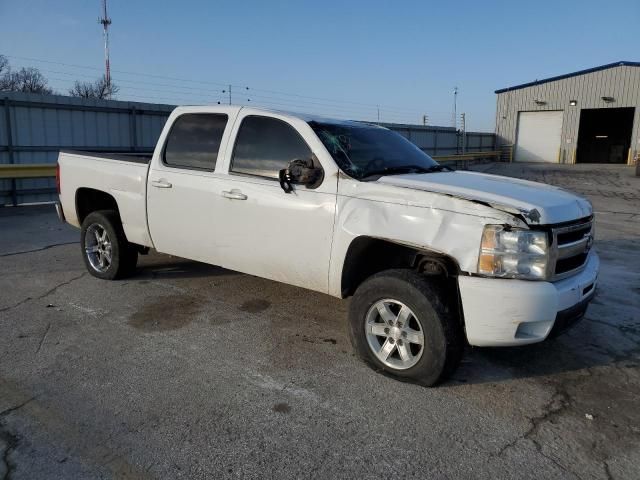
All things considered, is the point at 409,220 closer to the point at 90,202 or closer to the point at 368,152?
the point at 368,152

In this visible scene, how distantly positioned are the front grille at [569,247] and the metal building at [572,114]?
32958 mm

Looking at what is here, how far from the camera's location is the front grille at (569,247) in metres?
3.38

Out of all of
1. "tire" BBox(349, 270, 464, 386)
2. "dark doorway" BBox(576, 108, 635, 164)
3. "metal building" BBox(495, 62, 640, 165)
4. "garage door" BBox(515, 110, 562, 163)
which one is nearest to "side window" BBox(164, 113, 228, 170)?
"tire" BBox(349, 270, 464, 386)

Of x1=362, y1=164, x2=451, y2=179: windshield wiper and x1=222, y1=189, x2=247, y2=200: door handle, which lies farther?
x1=222, y1=189, x2=247, y2=200: door handle

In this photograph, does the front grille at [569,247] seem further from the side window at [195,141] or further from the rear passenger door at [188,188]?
the side window at [195,141]

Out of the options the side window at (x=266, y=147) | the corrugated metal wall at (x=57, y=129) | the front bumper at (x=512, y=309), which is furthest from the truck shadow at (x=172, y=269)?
the corrugated metal wall at (x=57, y=129)

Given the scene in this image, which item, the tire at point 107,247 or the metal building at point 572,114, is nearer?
the tire at point 107,247

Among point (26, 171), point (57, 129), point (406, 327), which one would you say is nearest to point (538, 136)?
point (57, 129)

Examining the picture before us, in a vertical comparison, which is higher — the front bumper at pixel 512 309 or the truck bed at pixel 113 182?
the truck bed at pixel 113 182

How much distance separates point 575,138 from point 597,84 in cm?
343

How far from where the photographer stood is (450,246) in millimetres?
3381

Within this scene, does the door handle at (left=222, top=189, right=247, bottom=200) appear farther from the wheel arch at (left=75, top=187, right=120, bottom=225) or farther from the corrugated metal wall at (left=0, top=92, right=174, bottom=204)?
the corrugated metal wall at (left=0, top=92, right=174, bottom=204)

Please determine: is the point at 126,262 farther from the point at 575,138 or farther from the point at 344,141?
the point at 575,138

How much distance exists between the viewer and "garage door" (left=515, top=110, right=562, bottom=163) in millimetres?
34469
